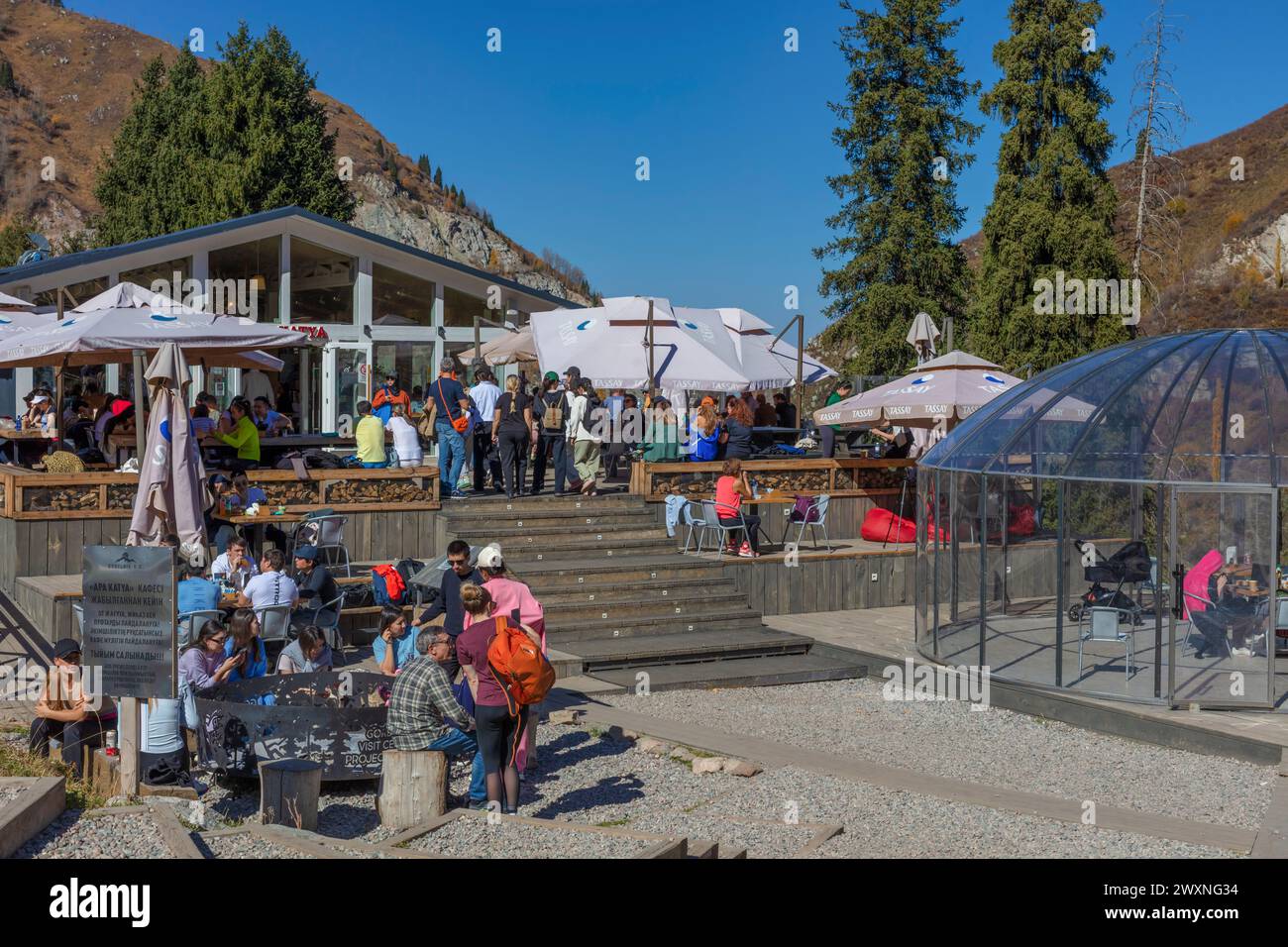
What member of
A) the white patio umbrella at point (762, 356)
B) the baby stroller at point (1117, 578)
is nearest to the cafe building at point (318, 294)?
the white patio umbrella at point (762, 356)

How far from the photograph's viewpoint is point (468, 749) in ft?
32.7

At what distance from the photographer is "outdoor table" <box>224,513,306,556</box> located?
15281 millimetres

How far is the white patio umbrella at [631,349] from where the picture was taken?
64.1 ft

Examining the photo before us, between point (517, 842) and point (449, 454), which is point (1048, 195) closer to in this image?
point (449, 454)

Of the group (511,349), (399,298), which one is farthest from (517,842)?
(399,298)

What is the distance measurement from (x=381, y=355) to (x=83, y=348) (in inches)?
459

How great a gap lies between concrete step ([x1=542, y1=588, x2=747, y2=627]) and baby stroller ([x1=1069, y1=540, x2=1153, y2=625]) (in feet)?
14.0

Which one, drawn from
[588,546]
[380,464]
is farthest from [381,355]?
[588,546]

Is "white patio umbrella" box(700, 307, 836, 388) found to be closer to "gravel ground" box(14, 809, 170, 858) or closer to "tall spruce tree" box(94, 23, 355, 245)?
"gravel ground" box(14, 809, 170, 858)

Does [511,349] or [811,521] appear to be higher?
[511,349]

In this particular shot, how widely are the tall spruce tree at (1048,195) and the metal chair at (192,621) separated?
2342 centimetres

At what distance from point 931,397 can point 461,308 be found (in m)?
11.6

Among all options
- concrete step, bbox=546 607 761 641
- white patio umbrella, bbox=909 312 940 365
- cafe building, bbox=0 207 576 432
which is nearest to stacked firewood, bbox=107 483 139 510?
concrete step, bbox=546 607 761 641

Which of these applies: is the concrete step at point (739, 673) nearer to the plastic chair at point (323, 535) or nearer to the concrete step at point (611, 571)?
the concrete step at point (611, 571)
